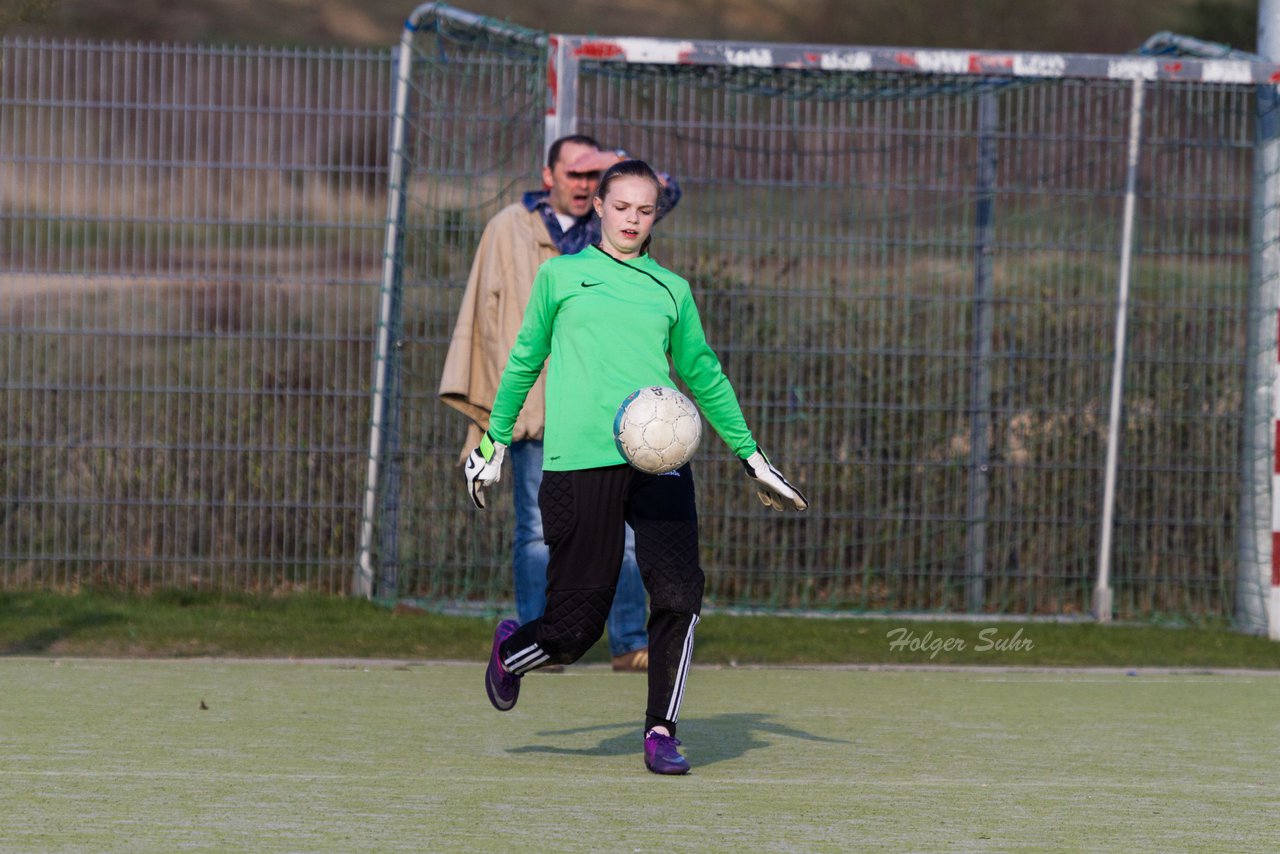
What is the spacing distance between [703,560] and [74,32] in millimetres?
21807

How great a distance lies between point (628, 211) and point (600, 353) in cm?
41

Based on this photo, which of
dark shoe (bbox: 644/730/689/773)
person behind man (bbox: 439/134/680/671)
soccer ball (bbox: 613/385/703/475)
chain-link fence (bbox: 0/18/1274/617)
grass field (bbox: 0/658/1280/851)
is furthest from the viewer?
chain-link fence (bbox: 0/18/1274/617)

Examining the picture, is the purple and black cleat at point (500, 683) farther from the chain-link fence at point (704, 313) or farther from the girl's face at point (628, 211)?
the chain-link fence at point (704, 313)

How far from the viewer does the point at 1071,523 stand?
9953 mm

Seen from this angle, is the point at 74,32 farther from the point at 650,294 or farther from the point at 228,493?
the point at 650,294

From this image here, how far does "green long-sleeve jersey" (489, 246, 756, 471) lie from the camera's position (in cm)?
514

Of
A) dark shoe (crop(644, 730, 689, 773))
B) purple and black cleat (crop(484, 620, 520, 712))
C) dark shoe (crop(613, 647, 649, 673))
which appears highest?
purple and black cleat (crop(484, 620, 520, 712))

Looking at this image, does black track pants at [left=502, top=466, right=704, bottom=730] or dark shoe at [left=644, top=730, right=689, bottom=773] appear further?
black track pants at [left=502, top=466, right=704, bottom=730]

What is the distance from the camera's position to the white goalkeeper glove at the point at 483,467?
5.14 meters

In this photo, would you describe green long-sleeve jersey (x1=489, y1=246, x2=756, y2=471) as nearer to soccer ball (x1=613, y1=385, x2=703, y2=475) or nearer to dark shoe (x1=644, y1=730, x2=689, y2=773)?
soccer ball (x1=613, y1=385, x2=703, y2=475)

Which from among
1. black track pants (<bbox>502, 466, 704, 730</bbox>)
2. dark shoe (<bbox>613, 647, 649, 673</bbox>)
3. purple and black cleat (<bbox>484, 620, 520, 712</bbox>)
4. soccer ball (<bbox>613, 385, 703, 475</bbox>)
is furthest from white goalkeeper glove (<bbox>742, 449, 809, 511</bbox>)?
dark shoe (<bbox>613, 647, 649, 673</bbox>)

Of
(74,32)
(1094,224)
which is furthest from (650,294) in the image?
(74,32)

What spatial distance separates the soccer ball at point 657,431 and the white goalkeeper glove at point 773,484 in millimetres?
321

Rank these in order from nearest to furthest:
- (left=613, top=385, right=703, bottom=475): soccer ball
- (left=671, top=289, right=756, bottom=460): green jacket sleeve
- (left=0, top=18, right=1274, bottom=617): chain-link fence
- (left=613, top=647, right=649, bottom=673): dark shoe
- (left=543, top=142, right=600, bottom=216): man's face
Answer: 1. (left=613, top=385, right=703, bottom=475): soccer ball
2. (left=671, top=289, right=756, bottom=460): green jacket sleeve
3. (left=543, top=142, right=600, bottom=216): man's face
4. (left=613, top=647, right=649, bottom=673): dark shoe
5. (left=0, top=18, right=1274, bottom=617): chain-link fence
